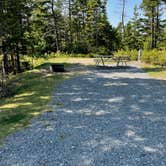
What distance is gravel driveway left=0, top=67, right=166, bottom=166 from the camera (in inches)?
183

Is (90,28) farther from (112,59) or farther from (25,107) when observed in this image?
(25,107)

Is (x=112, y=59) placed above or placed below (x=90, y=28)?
below

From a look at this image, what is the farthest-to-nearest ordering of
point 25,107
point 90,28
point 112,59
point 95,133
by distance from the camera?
1. point 90,28
2. point 112,59
3. point 25,107
4. point 95,133

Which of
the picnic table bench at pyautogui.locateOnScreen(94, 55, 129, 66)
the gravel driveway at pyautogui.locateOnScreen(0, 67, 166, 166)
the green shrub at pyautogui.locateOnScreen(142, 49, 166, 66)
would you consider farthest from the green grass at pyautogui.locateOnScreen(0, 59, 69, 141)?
the green shrub at pyautogui.locateOnScreen(142, 49, 166, 66)

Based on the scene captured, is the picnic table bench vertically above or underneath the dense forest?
underneath

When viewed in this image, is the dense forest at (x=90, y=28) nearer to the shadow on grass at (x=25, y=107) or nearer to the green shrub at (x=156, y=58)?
the green shrub at (x=156, y=58)

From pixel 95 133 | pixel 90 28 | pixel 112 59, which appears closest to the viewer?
pixel 95 133

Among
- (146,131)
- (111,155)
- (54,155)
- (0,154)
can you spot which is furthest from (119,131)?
(0,154)

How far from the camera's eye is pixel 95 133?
19.1 ft

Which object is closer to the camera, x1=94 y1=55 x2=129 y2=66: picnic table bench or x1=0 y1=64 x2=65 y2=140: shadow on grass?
x1=0 y1=64 x2=65 y2=140: shadow on grass

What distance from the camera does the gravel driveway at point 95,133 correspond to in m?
4.65

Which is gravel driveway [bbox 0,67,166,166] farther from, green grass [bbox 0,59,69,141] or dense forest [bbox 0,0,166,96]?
dense forest [bbox 0,0,166,96]

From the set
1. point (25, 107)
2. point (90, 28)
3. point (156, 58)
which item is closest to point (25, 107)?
point (25, 107)

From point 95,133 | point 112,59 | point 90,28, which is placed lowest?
point 95,133
